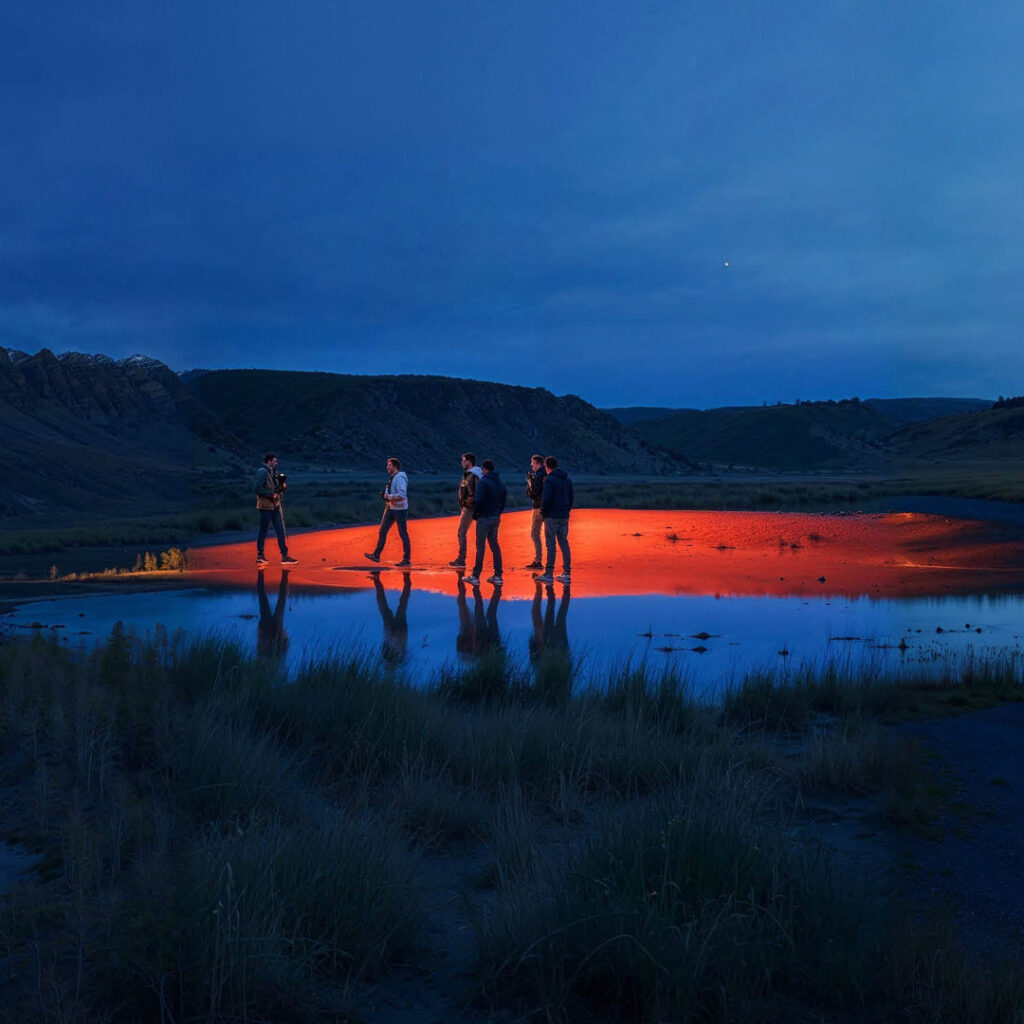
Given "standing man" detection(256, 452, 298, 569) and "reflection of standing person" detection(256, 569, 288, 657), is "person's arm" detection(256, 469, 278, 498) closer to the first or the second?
"standing man" detection(256, 452, 298, 569)

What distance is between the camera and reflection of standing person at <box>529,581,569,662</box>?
10547mm

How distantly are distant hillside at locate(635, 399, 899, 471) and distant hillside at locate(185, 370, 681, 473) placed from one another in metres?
37.8

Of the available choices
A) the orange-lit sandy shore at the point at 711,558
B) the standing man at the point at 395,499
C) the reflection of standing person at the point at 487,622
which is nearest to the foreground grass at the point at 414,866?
the reflection of standing person at the point at 487,622

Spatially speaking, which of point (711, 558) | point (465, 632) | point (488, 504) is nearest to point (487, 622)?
point (465, 632)

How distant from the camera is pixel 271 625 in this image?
12516 mm

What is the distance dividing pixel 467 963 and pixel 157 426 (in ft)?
241

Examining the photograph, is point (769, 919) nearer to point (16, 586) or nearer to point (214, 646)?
point (214, 646)

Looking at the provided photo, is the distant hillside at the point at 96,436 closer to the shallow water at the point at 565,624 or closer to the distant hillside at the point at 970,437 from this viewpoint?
the shallow water at the point at 565,624

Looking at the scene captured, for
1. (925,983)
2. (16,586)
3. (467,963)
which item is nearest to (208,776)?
(467,963)

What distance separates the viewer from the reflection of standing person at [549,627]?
10547mm

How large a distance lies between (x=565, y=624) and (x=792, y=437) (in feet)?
508

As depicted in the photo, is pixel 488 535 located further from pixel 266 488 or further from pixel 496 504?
pixel 266 488

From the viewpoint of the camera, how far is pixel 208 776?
5301mm

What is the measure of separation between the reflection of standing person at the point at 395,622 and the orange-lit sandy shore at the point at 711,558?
0.28 metres
